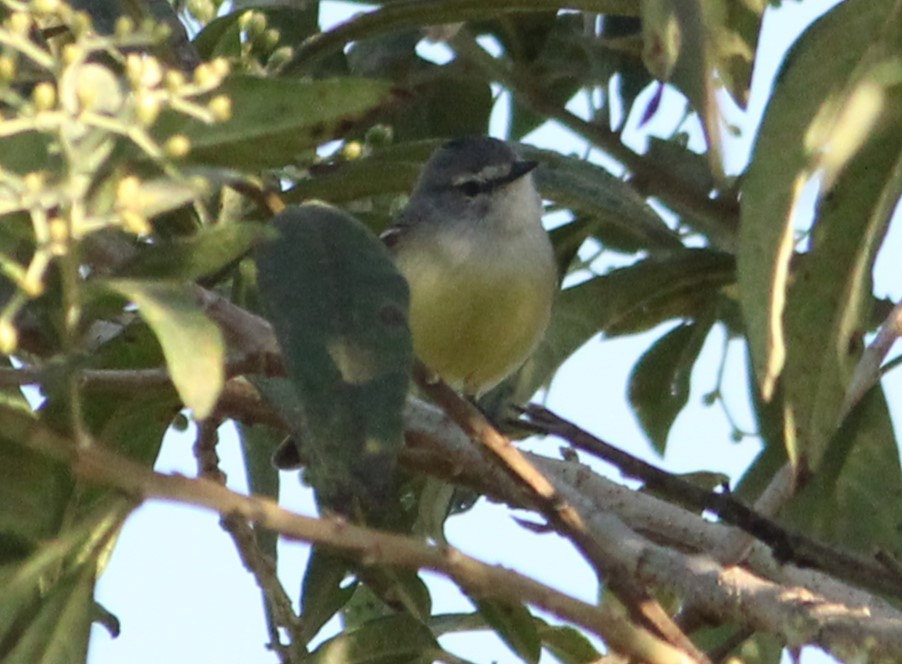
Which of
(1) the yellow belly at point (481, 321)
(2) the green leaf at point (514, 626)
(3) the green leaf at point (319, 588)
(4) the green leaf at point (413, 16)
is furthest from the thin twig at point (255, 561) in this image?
(1) the yellow belly at point (481, 321)

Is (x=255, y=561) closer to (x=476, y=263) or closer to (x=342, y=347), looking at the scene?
(x=342, y=347)

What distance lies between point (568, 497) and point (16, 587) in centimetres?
69

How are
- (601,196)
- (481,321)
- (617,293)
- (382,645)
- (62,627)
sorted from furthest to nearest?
(481,321)
(617,293)
(601,196)
(382,645)
(62,627)

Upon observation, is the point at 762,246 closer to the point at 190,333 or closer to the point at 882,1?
the point at 882,1

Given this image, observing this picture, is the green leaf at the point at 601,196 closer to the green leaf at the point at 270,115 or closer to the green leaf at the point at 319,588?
the green leaf at the point at 319,588

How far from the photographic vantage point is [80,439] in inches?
53.4

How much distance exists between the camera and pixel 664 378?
307 centimetres

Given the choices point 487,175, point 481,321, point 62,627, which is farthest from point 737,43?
point 487,175

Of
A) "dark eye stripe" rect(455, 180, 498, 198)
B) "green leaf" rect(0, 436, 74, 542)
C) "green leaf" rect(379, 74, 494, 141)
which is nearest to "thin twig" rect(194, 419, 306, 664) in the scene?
"green leaf" rect(0, 436, 74, 542)

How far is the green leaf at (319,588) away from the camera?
2662mm

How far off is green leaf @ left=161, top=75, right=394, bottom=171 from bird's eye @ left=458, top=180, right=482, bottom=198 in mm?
2725

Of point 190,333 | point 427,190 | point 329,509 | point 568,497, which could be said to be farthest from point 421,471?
point 427,190

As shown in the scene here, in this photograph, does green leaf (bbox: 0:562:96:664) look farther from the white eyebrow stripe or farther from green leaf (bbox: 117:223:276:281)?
the white eyebrow stripe

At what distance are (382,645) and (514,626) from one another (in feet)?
0.62
